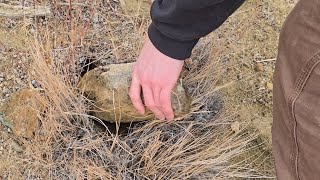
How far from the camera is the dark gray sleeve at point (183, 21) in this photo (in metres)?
1.16

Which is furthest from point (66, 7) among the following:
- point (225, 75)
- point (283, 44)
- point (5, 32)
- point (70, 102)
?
point (283, 44)

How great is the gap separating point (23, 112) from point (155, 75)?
1.88 feet

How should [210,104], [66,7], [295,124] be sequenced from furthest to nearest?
[66,7] → [210,104] → [295,124]

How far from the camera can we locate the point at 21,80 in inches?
70.5

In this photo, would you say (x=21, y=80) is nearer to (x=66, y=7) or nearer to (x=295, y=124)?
(x=66, y=7)

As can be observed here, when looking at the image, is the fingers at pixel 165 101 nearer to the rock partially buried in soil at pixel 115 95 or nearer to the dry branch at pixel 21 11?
the rock partially buried in soil at pixel 115 95

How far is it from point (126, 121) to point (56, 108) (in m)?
0.21

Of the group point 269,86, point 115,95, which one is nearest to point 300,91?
point 115,95

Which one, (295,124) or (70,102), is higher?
(295,124)

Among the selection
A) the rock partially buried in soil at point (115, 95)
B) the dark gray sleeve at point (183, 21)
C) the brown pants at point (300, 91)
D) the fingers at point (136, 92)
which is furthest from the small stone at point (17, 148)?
the brown pants at point (300, 91)

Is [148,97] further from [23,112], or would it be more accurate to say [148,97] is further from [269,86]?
[269,86]

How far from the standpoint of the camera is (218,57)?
69.8 inches

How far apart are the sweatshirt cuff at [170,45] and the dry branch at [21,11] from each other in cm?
71

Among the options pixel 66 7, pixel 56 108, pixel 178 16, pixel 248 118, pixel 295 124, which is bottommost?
pixel 248 118
